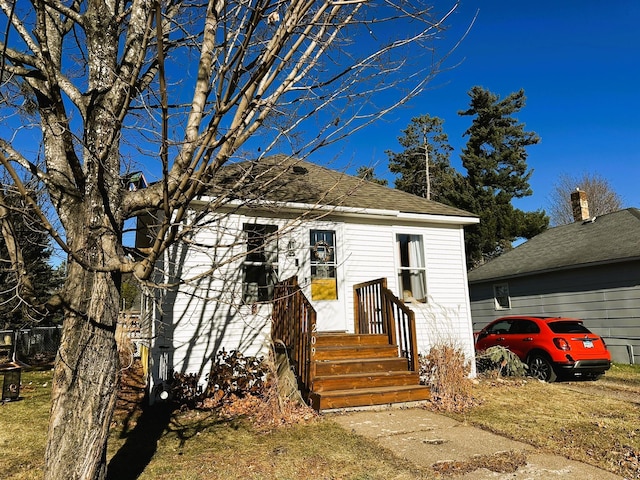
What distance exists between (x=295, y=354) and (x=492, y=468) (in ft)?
11.2

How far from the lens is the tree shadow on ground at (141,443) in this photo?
4.29 meters

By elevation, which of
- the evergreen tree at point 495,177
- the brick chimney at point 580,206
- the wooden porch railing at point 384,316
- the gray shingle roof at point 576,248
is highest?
the evergreen tree at point 495,177

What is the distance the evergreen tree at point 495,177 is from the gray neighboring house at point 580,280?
7436mm

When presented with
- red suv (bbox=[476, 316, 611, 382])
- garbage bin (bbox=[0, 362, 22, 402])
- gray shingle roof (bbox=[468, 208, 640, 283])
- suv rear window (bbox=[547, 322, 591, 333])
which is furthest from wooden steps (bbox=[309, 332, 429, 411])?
gray shingle roof (bbox=[468, 208, 640, 283])

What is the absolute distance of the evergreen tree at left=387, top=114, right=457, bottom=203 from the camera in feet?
101

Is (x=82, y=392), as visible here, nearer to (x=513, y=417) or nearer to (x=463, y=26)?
(x=463, y=26)

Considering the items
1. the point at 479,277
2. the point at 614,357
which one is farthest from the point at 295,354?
the point at 479,277

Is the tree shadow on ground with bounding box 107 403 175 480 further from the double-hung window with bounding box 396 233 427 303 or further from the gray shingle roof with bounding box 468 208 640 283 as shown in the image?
the gray shingle roof with bounding box 468 208 640 283

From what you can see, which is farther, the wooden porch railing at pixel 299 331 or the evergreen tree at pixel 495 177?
the evergreen tree at pixel 495 177

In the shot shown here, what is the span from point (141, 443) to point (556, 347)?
825 centimetres

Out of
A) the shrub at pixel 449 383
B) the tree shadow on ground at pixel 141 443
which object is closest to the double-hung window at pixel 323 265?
the shrub at pixel 449 383

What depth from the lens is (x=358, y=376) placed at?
6566mm

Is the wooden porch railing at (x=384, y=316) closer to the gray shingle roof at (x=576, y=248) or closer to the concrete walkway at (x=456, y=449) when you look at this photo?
the concrete walkway at (x=456, y=449)

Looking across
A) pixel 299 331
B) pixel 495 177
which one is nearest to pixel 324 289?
pixel 299 331
